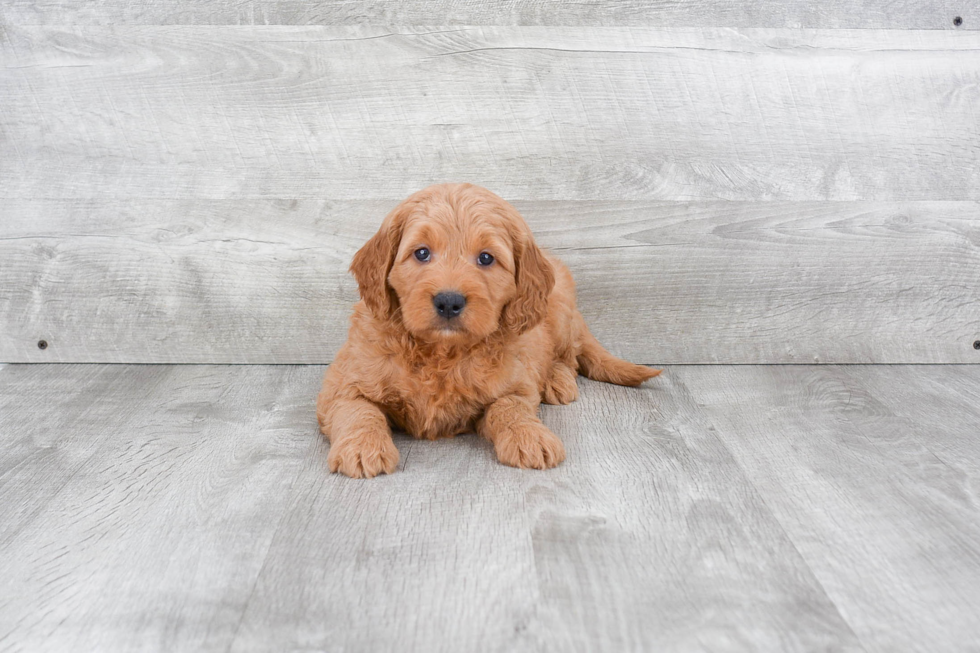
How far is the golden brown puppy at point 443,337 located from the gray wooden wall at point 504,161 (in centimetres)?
79

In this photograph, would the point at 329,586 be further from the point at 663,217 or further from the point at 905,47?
the point at 905,47

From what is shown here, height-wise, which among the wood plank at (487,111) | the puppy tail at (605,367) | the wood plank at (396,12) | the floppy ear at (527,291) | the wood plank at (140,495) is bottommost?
the puppy tail at (605,367)

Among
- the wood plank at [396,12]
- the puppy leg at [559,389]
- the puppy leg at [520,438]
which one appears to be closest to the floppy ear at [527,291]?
the puppy leg at [520,438]

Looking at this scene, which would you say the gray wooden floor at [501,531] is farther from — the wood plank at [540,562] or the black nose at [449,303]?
the black nose at [449,303]

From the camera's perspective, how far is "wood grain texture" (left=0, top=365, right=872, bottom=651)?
5.06 feet

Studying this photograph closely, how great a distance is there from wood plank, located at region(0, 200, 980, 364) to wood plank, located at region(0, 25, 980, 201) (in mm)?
91

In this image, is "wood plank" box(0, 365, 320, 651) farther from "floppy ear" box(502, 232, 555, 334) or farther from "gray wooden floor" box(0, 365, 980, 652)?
"floppy ear" box(502, 232, 555, 334)

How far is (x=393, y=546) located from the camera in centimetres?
184

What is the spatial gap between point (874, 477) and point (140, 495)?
78.5 inches

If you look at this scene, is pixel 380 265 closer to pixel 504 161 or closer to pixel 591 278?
pixel 504 161

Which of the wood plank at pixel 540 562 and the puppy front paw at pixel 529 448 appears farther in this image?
the puppy front paw at pixel 529 448

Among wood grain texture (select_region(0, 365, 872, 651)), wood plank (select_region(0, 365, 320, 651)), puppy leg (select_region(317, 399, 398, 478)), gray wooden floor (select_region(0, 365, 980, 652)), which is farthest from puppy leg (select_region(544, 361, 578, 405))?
wood plank (select_region(0, 365, 320, 651))

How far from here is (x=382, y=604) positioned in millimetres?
1621

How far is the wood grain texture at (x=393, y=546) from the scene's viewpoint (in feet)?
5.06
